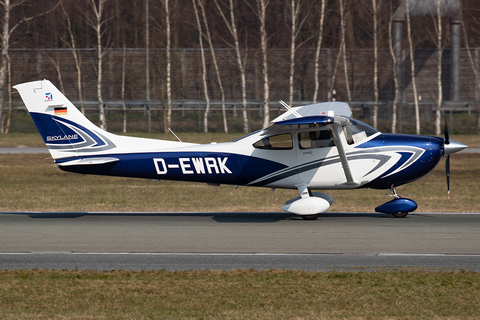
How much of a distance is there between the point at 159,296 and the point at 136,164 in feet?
20.7

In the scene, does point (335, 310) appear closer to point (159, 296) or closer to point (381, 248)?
point (159, 296)

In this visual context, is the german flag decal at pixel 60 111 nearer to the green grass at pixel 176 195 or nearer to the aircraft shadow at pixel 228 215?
the aircraft shadow at pixel 228 215

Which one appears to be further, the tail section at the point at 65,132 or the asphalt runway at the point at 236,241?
the tail section at the point at 65,132

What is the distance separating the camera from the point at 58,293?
6.76 metres

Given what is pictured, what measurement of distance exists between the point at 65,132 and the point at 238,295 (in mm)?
7602

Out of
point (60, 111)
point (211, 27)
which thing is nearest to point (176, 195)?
point (60, 111)

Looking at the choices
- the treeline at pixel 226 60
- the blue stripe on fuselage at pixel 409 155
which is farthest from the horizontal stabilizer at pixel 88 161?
the treeline at pixel 226 60

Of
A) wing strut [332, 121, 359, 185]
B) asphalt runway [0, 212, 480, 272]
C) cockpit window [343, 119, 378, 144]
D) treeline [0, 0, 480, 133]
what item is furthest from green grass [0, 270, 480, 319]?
treeline [0, 0, 480, 133]

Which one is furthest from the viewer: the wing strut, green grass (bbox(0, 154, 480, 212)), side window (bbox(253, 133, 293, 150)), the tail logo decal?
green grass (bbox(0, 154, 480, 212))

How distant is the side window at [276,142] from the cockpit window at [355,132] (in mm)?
1243

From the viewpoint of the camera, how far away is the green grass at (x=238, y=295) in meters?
5.97

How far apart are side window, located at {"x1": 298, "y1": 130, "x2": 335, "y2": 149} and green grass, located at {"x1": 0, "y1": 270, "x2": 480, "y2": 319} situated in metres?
4.98

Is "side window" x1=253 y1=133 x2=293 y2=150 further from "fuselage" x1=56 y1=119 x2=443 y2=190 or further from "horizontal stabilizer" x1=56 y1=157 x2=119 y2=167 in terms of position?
"horizontal stabilizer" x1=56 y1=157 x2=119 y2=167

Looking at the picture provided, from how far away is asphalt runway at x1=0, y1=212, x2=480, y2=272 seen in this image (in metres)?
8.43
